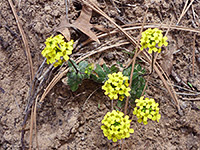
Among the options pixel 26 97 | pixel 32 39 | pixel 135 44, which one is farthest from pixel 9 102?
pixel 135 44

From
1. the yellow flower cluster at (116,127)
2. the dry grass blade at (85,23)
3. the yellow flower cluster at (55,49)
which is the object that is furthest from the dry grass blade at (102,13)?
the yellow flower cluster at (116,127)

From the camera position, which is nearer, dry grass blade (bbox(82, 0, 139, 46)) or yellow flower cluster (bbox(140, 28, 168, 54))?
yellow flower cluster (bbox(140, 28, 168, 54))

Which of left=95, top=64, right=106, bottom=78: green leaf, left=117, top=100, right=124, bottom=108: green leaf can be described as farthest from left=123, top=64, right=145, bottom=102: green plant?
left=95, top=64, right=106, bottom=78: green leaf

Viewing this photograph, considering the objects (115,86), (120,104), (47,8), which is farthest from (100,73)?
(47,8)

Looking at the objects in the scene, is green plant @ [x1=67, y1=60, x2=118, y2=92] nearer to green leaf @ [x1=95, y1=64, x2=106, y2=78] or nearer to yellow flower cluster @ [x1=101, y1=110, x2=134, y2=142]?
green leaf @ [x1=95, y1=64, x2=106, y2=78]

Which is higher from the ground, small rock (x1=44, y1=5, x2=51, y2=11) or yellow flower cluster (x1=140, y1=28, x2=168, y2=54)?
small rock (x1=44, y1=5, x2=51, y2=11)

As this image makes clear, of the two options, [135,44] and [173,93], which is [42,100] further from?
[173,93]

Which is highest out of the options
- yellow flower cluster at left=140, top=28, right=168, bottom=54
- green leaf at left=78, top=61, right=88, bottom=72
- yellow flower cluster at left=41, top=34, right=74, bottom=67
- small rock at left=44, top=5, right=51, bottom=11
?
small rock at left=44, top=5, right=51, bottom=11

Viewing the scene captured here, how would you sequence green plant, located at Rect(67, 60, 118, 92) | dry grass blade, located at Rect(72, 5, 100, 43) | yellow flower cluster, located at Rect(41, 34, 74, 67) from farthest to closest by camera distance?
1. dry grass blade, located at Rect(72, 5, 100, 43)
2. green plant, located at Rect(67, 60, 118, 92)
3. yellow flower cluster, located at Rect(41, 34, 74, 67)
